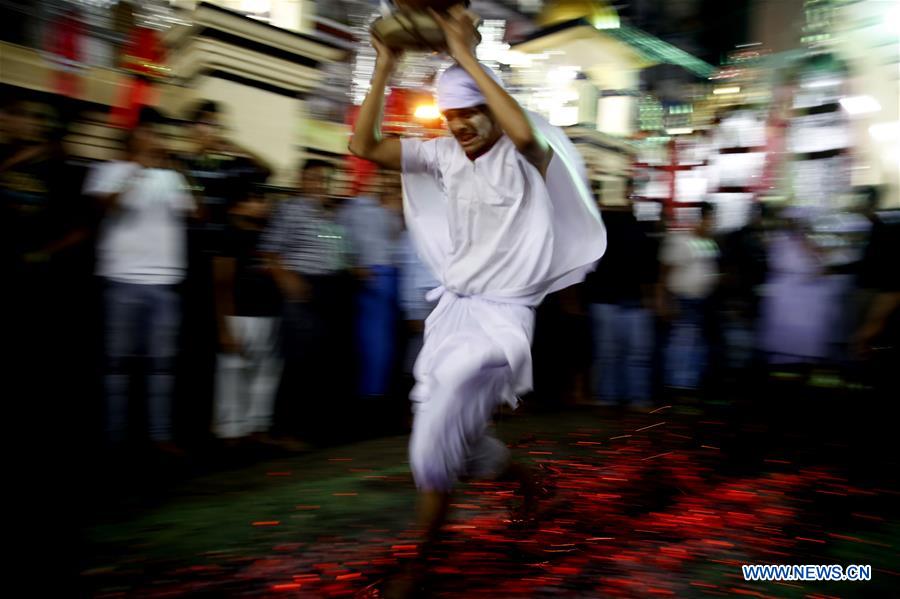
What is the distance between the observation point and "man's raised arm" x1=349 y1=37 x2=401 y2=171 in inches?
126

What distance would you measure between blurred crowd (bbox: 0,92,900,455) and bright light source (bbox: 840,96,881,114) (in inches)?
558

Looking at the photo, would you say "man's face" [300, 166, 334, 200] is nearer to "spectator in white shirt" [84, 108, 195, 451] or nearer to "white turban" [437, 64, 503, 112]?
"spectator in white shirt" [84, 108, 195, 451]

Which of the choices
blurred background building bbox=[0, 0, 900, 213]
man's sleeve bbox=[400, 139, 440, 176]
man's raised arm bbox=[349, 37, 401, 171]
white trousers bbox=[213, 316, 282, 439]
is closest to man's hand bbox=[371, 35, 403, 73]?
man's raised arm bbox=[349, 37, 401, 171]

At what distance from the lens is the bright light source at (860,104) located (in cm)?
1934

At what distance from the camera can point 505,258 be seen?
3.23 meters

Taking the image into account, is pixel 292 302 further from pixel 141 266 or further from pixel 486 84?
pixel 486 84

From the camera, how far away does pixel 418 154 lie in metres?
3.50

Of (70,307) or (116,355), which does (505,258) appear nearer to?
(116,355)

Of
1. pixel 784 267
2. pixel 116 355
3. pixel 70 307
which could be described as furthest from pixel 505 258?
pixel 784 267

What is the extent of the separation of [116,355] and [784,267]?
18.6 feet

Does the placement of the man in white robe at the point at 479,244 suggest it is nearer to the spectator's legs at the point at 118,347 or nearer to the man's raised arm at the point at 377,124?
the man's raised arm at the point at 377,124

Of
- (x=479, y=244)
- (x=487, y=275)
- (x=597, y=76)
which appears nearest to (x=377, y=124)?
(x=479, y=244)

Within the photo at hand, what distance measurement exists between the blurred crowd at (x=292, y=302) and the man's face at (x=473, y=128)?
1623 millimetres

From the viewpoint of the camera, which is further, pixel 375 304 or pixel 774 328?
pixel 774 328
